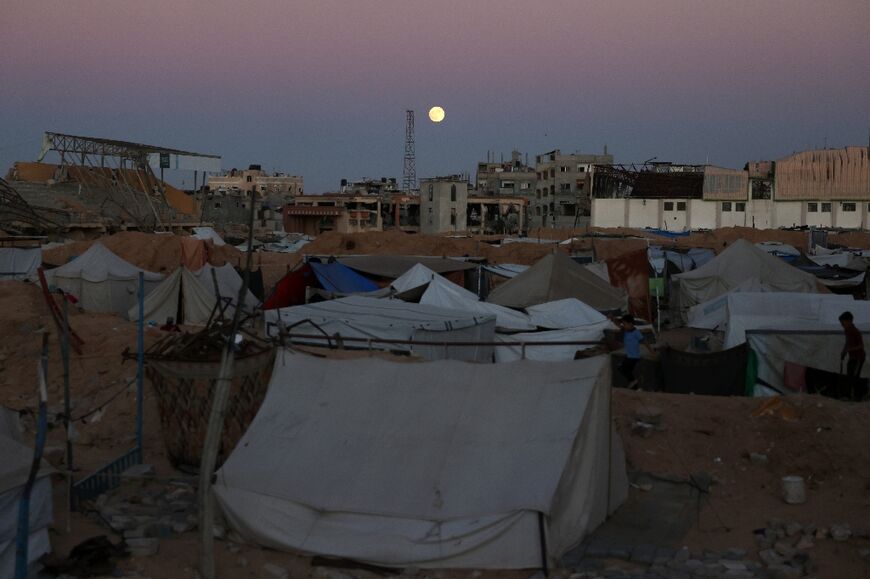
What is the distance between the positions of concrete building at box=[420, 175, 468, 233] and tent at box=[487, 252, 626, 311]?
4123cm

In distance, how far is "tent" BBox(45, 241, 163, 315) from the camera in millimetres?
20938

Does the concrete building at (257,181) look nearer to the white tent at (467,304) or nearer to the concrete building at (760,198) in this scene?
the concrete building at (760,198)

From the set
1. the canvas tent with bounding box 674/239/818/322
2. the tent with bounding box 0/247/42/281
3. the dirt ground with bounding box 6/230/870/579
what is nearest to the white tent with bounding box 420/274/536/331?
the dirt ground with bounding box 6/230/870/579

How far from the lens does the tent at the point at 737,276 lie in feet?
69.9

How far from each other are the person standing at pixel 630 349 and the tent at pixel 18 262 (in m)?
18.3

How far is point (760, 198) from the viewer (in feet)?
171

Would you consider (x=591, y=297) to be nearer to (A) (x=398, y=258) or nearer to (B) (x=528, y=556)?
(A) (x=398, y=258)

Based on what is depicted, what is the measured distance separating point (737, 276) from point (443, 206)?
40267 mm

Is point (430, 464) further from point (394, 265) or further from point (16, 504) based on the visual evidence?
point (394, 265)

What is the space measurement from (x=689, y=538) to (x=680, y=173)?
49349mm

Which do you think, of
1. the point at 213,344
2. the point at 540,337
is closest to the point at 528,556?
the point at 213,344

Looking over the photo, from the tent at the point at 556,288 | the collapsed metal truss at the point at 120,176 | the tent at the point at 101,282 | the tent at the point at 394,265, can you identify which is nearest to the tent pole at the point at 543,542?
the tent at the point at 556,288

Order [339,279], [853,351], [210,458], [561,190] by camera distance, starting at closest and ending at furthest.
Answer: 1. [210,458]
2. [853,351]
3. [339,279]
4. [561,190]

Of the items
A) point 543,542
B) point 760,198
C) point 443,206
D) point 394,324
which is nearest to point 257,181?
point 443,206
